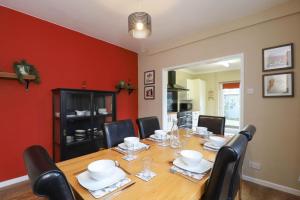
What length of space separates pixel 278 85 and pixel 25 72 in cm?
348

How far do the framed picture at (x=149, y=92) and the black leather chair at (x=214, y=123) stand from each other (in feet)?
4.87

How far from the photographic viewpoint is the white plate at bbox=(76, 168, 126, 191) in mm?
818

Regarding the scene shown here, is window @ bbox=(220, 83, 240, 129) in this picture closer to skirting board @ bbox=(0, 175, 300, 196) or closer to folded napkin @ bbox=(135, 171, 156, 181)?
skirting board @ bbox=(0, 175, 300, 196)

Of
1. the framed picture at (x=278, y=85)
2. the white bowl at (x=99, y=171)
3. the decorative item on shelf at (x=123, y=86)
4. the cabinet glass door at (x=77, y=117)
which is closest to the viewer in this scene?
the white bowl at (x=99, y=171)

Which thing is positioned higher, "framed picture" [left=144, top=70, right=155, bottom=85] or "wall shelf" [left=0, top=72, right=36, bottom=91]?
"framed picture" [left=144, top=70, right=155, bottom=85]

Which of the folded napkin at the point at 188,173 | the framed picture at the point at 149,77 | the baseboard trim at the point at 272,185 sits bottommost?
the baseboard trim at the point at 272,185

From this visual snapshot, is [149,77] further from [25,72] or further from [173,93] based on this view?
[25,72]

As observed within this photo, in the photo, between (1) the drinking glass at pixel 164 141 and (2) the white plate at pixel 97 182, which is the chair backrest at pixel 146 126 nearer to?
(1) the drinking glass at pixel 164 141

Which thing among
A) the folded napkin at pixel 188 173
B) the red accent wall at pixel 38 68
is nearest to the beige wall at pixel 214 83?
the red accent wall at pixel 38 68

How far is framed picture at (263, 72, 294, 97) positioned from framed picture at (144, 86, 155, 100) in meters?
2.14

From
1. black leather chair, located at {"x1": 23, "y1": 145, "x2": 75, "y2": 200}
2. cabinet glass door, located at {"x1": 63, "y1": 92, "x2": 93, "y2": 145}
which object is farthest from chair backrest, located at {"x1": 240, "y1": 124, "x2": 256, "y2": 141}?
cabinet glass door, located at {"x1": 63, "y1": 92, "x2": 93, "y2": 145}

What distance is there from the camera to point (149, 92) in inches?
147

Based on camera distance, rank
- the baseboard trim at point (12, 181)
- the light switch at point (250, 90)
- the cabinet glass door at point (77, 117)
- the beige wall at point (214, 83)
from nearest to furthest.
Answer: the baseboard trim at point (12, 181)
the light switch at point (250, 90)
the cabinet glass door at point (77, 117)
the beige wall at point (214, 83)

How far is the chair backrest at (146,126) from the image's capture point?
2.06 meters
